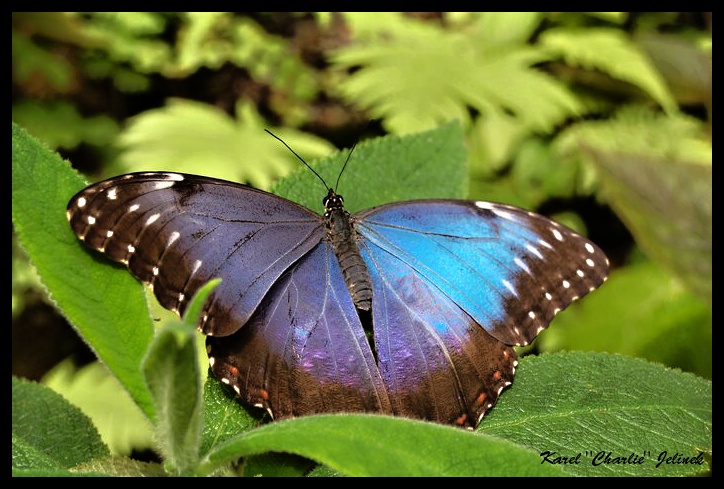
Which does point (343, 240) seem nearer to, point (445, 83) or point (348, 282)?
point (348, 282)

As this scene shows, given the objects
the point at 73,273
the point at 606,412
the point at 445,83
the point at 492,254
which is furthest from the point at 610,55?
the point at 73,273

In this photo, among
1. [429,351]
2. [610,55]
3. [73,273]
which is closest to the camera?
[73,273]

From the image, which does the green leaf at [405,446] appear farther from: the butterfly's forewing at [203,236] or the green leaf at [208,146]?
the green leaf at [208,146]

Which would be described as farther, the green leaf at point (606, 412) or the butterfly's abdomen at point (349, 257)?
the butterfly's abdomen at point (349, 257)

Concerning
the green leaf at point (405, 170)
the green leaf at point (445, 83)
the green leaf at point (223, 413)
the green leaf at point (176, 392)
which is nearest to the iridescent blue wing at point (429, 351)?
the green leaf at point (405, 170)

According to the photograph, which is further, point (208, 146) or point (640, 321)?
point (208, 146)
